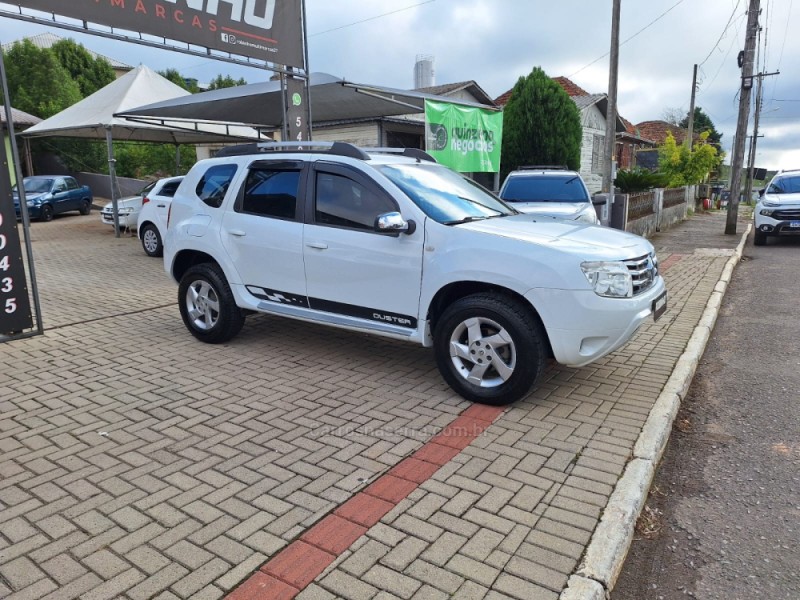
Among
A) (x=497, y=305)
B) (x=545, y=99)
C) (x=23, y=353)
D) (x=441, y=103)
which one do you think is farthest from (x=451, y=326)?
(x=545, y=99)

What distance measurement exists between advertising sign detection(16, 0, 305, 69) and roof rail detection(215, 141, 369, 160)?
5.38 feet

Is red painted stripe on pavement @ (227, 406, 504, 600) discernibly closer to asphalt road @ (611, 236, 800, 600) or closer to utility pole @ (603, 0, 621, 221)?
asphalt road @ (611, 236, 800, 600)

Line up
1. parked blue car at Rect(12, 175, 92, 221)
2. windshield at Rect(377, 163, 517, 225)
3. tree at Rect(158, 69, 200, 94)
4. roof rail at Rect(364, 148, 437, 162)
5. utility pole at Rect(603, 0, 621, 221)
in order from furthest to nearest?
tree at Rect(158, 69, 200, 94) < parked blue car at Rect(12, 175, 92, 221) < utility pole at Rect(603, 0, 621, 221) < roof rail at Rect(364, 148, 437, 162) < windshield at Rect(377, 163, 517, 225)

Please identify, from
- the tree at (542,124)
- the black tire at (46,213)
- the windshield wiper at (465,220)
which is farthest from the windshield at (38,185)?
the windshield wiper at (465,220)

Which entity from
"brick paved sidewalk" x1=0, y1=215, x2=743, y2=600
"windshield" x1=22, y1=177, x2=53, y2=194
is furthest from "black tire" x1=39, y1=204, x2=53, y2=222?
"brick paved sidewalk" x1=0, y1=215, x2=743, y2=600

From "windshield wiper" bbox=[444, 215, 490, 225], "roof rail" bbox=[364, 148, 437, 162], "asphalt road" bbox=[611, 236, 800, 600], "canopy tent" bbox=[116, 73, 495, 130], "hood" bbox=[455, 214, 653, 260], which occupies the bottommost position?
"asphalt road" bbox=[611, 236, 800, 600]

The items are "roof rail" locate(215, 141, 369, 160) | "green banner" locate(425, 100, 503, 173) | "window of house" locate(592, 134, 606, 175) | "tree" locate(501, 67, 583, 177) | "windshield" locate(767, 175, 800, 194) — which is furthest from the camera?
"window of house" locate(592, 134, 606, 175)

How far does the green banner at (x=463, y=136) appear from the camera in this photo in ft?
34.0

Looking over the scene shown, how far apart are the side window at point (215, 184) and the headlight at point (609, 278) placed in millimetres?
3628

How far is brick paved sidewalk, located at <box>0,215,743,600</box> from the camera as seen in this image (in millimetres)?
2719

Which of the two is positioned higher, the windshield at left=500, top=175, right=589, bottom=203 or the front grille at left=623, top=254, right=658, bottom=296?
the windshield at left=500, top=175, right=589, bottom=203

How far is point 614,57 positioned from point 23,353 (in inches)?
515

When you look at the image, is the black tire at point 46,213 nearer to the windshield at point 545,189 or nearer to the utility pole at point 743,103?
the windshield at point 545,189

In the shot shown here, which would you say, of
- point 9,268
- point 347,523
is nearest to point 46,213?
point 9,268
